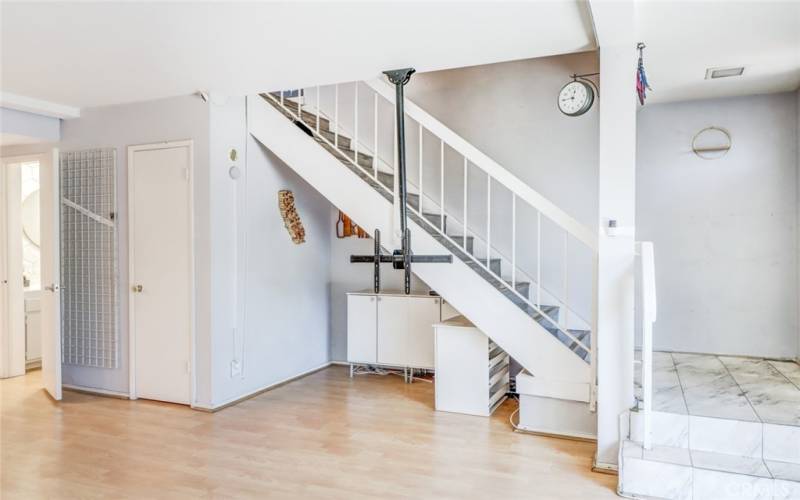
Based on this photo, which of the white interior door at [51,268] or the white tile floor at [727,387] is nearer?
the white tile floor at [727,387]

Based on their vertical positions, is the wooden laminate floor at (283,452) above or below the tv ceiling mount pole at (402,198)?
below

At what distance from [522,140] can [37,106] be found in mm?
4193

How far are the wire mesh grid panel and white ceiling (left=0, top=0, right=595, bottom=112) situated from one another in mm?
845

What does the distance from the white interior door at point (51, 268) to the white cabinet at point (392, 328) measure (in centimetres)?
252

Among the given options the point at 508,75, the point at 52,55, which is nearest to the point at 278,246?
the point at 52,55

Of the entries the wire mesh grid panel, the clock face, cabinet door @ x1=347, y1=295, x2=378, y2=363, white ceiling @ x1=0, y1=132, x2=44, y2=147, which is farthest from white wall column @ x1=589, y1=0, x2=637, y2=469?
white ceiling @ x1=0, y1=132, x2=44, y2=147

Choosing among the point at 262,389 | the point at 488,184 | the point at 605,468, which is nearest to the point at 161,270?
the point at 262,389

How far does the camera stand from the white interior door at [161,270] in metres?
4.56

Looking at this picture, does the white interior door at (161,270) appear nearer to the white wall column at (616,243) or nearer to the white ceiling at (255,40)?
the white ceiling at (255,40)

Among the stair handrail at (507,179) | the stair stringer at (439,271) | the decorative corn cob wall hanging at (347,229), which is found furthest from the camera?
the decorative corn cob wall hanging at (347,229)

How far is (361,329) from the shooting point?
540 centimetres

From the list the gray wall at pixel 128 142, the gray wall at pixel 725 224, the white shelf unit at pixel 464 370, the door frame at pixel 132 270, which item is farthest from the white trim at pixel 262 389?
the gray wall at pixel 725 224

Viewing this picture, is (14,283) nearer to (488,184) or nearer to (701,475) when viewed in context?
(488,184)

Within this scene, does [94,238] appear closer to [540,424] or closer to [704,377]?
[540,424]
